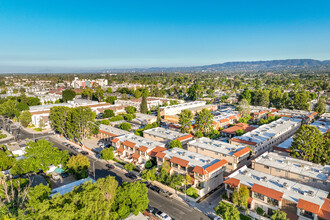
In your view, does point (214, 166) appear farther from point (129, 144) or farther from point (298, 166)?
point (129, 144)

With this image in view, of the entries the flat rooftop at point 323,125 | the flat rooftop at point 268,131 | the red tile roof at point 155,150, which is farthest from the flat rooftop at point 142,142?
the flat rooftop at point 323,125

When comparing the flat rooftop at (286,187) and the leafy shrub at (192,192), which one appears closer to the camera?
the flat rooftop at (286,187)

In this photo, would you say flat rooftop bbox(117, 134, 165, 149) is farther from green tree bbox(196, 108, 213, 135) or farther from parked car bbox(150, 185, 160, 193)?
green tree bbox(196, 108, 213, 135)

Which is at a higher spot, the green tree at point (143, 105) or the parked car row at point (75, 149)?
the green tree at point (143, 105)

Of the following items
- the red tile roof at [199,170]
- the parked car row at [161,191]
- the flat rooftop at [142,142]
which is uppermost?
the flat rooftop at [142,142]

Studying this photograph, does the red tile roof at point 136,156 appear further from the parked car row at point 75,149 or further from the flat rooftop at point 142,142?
the parked car row at point 75,149

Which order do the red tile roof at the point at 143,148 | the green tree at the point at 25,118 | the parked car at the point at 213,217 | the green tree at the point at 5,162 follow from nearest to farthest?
the parked car at the point at 213,217
the green tree at the point at 5,162
the red tile roof at the point at 143,148
the green tree at the point at 25,118

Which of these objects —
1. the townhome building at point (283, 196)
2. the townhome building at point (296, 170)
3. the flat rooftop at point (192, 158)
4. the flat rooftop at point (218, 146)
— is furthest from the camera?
the flat rooftop at point (218, 146)

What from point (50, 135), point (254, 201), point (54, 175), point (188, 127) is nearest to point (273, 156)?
point (254, 201)
